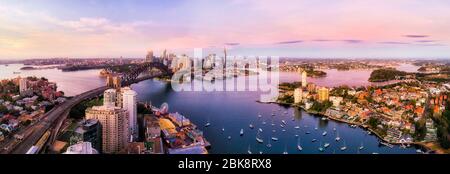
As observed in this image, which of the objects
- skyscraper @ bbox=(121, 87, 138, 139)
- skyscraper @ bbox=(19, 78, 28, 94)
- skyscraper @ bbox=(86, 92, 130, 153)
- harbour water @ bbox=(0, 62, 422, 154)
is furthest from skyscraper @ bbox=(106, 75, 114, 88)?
skyscraper @ bbox=(86, 92, 130, 153)

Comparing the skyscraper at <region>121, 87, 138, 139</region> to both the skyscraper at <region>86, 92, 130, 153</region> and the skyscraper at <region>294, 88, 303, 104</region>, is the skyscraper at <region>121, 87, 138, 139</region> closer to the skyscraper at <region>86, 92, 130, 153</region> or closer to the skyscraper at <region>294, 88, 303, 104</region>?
the skyscraper at <region>86, 92, 130, 153</region>

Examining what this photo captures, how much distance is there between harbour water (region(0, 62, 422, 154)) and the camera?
4.44 metres

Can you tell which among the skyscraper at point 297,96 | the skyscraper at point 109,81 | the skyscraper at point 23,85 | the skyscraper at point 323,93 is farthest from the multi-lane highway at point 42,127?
the skyscraper at point 323,93

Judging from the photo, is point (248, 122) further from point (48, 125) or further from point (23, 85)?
point (23, 85)

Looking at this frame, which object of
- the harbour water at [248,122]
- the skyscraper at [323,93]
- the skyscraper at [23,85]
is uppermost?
the skyscraper at [23,85]

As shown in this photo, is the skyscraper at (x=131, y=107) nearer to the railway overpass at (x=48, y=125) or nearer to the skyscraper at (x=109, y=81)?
the railway overpass at (x=48, y=125)

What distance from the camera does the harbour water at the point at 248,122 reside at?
14.6 ft

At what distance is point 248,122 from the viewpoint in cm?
562

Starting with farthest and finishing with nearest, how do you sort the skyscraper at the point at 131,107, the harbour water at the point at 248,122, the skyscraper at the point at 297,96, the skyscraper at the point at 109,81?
1. the skyscraper at the point at 109,81
2. the skyscraper at the point at 297,96
3. the skyscraper at the point at 131,107
4. the harbour water at the point at 248,122

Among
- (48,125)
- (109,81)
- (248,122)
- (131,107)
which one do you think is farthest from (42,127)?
(109,81)

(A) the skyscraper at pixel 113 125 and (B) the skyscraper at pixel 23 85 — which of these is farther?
(B) the skyscraper at pixel 23 85

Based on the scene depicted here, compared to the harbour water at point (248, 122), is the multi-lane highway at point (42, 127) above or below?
above

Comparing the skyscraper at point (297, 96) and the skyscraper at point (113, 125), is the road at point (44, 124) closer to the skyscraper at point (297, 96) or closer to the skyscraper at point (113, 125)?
the skyscraper at point (113, 125)

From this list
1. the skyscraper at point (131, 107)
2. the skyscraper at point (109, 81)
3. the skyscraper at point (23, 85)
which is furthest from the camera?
the skyscraper at point (109, 81)
